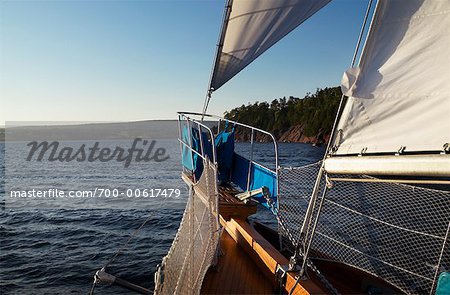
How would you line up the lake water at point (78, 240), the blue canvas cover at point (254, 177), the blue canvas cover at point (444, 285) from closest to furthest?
the blue canvas cover at point (444, 285) → the blue canvas cover at point (254, 177) → the lake water at point (78, 240)

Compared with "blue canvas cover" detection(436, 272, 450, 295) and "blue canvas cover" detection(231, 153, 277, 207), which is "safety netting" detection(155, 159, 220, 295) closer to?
"blue canvas cover" detection(231, 153, 277, 207)

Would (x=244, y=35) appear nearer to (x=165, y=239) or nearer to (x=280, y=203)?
(x=280, y=203)

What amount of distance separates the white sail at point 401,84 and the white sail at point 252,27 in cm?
164

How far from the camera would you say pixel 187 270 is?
466 centimetres

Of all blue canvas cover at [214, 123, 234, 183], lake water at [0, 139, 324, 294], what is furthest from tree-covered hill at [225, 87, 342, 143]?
blue canvas cover at [214, 123, 234, 183]

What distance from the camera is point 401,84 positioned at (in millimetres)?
2850

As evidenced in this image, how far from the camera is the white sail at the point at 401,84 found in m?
2.65

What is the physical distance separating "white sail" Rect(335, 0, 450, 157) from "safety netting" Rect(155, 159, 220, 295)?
235 centimetres

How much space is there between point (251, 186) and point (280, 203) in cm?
198

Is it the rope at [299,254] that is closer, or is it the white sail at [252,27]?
the rope at [299,254]

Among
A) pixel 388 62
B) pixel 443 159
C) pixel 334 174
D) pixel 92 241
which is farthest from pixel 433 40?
pixel 92 241

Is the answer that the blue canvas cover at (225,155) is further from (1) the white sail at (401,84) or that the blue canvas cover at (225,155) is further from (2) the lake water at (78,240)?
(1) the white sail at (401,84)

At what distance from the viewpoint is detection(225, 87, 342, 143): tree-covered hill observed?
106000mm

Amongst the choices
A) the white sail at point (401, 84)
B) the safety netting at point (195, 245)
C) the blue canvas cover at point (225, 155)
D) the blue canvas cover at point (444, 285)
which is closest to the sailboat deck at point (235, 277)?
the safety netting at point (195, 245)
